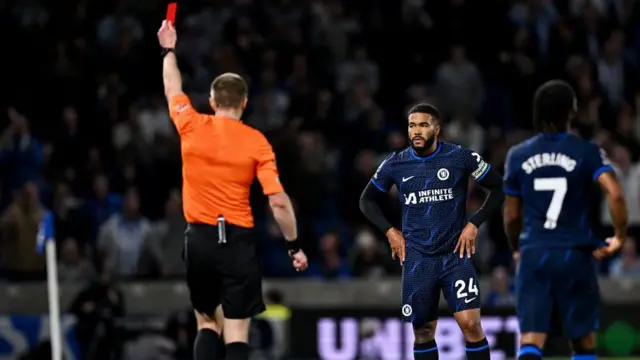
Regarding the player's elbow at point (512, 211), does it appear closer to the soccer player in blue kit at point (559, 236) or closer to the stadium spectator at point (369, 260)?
the soccer player in blue kit at point (559, 236)

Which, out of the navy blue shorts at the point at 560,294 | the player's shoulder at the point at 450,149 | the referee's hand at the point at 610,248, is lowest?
the navy blue shorts at the point at 560,294

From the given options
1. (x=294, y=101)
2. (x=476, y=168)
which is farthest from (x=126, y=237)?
(x=476, y=168)

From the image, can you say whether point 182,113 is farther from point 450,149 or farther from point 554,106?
point 554,106

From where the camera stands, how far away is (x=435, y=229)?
997 centimetres

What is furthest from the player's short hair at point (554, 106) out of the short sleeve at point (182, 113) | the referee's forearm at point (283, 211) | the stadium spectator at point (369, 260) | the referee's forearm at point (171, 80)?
the stadium spectator at point (369, 260)

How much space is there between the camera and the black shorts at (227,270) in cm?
1000

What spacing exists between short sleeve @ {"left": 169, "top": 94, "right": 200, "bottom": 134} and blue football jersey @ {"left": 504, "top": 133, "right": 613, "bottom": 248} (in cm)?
240

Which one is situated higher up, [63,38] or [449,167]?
[63,38]

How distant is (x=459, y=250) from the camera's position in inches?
391

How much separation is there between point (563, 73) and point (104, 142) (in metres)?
7.13

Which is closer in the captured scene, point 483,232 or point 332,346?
point 332,346

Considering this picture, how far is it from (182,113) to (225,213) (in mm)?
801

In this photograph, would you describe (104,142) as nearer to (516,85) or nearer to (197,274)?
(516,85)

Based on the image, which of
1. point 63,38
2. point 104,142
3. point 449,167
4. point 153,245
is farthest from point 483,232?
point 449,167
